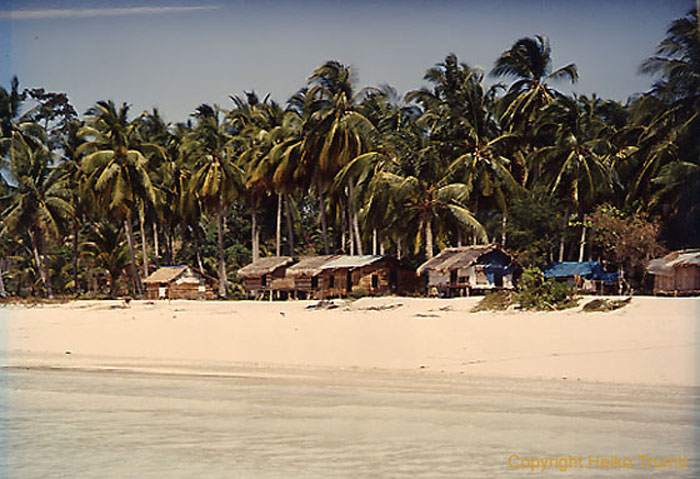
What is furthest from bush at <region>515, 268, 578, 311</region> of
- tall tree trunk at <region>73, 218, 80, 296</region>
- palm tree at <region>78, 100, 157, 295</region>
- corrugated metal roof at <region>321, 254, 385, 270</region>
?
tall tree trunk at <region>73, 218, 80, 296</region>

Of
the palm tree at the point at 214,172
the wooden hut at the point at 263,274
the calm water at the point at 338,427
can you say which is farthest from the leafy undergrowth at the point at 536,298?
the palm tree at the point at 214,172

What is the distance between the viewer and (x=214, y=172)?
32875 millimetres

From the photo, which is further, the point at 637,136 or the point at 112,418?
the point at 637,136

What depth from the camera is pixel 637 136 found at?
2958 cm

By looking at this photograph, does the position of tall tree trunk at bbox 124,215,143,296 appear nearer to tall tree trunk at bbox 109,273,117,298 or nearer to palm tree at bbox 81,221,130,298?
tall tree trunk at bbox 109,273,117,298

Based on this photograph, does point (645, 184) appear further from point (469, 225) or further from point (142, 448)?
point (142, 448)

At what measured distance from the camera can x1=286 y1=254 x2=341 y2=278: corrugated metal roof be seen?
29.1m

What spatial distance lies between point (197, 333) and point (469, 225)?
476 inches

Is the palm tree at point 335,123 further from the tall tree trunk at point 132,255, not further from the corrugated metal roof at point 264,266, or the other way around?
the tall tree trunk at point 132,255

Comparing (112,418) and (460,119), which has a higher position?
(460,119)

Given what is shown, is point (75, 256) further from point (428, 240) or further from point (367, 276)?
point (428, 240)

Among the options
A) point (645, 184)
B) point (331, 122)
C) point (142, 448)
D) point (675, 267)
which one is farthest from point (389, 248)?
point (142, 448)

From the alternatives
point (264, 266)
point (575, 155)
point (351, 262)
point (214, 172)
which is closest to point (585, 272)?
point (575, 155)

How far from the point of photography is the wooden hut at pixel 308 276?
29219 mm
